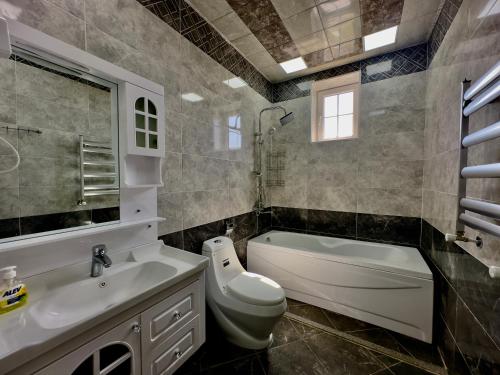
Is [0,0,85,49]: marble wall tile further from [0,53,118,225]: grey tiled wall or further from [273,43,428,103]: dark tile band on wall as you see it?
[273,43,428,103]: dark tile band on wall

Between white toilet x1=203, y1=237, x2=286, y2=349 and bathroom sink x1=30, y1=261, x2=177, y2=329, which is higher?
bathroom sink x1=30, y1=261, x2=177, y2=329

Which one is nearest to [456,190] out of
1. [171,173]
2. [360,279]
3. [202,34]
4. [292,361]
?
[360,279]

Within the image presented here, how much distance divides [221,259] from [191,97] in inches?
56.1

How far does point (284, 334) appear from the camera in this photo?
1.75 m

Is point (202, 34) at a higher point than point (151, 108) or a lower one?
higher

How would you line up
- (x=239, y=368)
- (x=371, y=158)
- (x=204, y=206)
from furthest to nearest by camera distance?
(x=371, y=158), (x=204, y=206), (x=239, y=368)

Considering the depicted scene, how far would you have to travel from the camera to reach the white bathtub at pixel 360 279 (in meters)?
1.67

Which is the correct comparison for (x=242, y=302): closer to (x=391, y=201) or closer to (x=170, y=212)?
(x=170, y=212)

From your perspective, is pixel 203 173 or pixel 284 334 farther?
pixel 203 173

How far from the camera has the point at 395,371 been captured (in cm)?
141

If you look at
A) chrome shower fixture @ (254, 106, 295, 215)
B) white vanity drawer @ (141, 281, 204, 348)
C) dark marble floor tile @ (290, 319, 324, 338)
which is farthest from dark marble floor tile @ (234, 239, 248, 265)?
white vanity drawer @ (141, 281, 204, 348)

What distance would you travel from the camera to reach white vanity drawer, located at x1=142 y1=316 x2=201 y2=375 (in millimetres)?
1042

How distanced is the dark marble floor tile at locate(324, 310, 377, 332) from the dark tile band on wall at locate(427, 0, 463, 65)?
2.52 meters

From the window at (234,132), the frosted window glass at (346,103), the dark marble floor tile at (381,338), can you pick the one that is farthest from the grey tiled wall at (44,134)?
the frosted window glass at (346,103)
